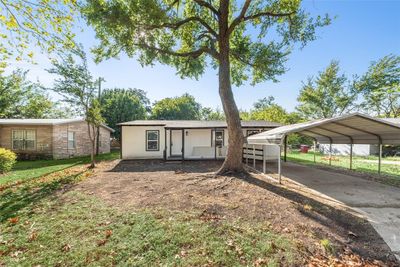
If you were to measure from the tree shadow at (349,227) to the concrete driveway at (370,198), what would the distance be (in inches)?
7.1

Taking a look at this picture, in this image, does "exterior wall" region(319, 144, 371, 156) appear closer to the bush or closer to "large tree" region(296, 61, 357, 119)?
Result: "large tree" region(296, 61, 357, 119)

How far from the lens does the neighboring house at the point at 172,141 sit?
52.1ft

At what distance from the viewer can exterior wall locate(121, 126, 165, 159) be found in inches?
634

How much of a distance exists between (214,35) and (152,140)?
9.63m

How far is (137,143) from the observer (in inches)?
641

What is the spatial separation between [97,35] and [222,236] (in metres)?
10.7

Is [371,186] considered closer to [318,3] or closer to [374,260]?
[374,260]

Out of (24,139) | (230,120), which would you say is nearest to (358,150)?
(230,120)

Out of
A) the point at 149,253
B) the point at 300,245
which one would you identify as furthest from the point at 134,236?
the point at 300,245

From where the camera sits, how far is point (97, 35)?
10016 mm

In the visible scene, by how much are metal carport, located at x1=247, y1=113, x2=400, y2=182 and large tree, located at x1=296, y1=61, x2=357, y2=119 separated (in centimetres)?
1957

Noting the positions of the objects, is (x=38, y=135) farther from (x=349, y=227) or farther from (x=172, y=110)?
(x=172, y=110)

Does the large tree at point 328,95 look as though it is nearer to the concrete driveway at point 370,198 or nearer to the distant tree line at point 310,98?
the distant tree line at point 310,98

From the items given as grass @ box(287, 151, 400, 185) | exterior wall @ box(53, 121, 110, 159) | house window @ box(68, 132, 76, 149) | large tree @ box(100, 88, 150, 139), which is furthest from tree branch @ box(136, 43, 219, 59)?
large tree @ box(100, 88, 150, 139)
